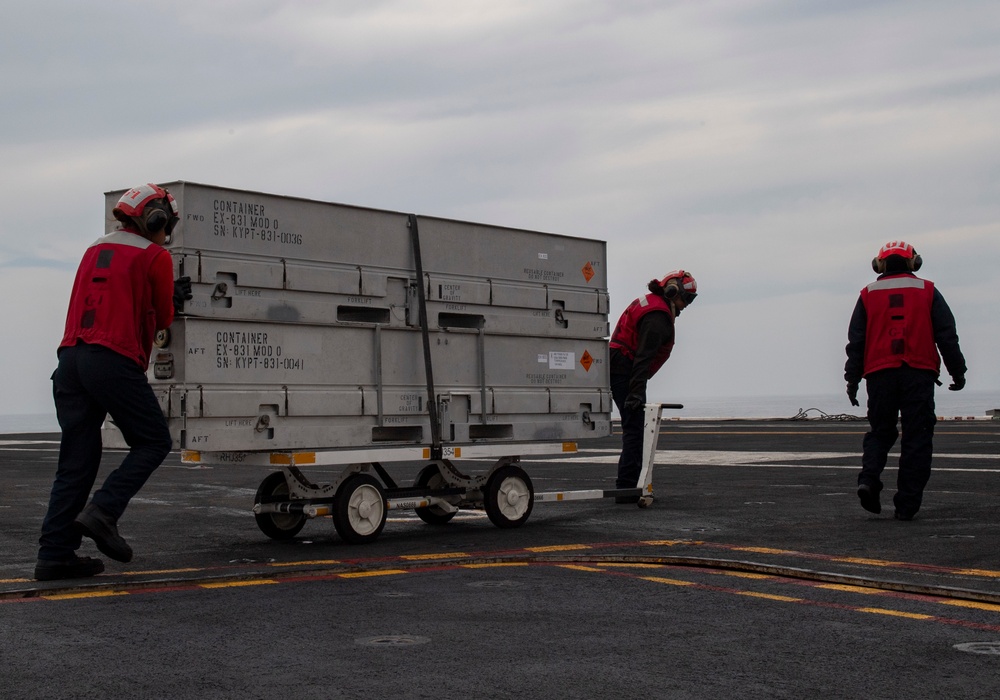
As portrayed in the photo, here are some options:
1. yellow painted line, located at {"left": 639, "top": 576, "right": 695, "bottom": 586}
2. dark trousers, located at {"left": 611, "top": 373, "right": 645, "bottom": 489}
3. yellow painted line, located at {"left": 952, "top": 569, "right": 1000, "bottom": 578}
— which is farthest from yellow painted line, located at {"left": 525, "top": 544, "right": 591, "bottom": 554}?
dark trousers, located at {"left": 611, "top": 373, "right": 645, "bottom": 489}

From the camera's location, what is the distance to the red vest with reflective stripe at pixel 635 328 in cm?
1138

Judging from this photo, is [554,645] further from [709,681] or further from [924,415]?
[924,415]

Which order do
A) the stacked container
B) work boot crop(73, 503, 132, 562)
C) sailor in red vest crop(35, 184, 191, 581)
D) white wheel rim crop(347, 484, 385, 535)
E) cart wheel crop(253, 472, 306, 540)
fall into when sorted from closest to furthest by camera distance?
work boot crop(73, 503, 132, 562) → sailor in red vest crop(35, 184, 191, 581) → the stacked container → white wheel rim crop(347, 484, 385, 535) → cart wheel crop(253, 472, 306, 540)

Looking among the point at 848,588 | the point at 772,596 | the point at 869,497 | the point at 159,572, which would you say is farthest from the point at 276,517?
the point at 869,497

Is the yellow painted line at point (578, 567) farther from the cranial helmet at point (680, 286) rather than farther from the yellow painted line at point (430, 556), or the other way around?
the cranial helmet at point (680, 286)

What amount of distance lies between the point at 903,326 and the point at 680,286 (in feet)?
8.22

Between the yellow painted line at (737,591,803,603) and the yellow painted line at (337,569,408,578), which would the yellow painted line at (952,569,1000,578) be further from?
the yellow painted line at (337,569,408,578)

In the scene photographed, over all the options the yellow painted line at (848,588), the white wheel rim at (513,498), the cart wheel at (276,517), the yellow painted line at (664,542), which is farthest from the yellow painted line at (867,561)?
the cart wheel at (276,517)

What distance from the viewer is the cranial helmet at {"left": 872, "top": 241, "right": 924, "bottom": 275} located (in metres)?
9.60

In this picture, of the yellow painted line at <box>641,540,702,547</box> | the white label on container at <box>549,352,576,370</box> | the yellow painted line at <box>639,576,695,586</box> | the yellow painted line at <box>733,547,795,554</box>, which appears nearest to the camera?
the yellow painted line at <box>639,576,695,586</box>

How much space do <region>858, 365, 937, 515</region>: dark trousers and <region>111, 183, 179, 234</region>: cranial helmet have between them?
18.3 feet

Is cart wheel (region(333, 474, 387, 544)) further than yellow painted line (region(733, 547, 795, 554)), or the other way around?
cart wheel (region(333, 474, 387, 544))

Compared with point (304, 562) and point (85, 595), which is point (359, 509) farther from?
point (85, 595)

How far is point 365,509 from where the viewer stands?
8.34m
